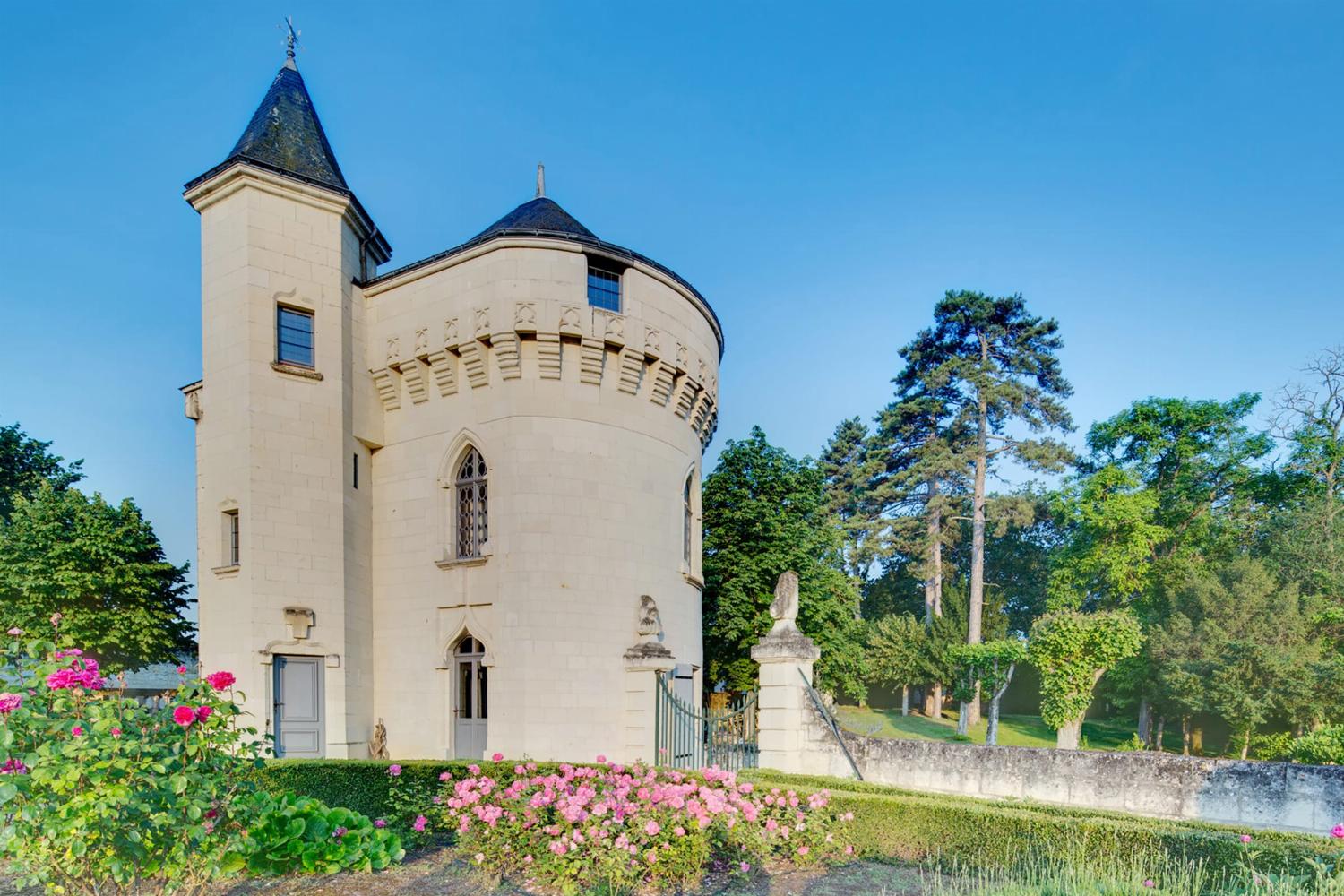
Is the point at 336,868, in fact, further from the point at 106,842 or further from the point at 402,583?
the point at 402,583

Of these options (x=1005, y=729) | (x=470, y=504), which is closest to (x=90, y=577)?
(x=470, y=504)

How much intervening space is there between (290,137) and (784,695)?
44.1 feet

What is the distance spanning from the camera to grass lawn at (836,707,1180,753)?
3139cm

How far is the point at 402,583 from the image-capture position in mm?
14289

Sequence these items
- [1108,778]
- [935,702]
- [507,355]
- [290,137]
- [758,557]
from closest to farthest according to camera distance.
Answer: [1108,778]
[507,355]
[290,137]
[758,557]
[935,702]

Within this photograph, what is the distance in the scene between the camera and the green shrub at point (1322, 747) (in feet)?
66.1

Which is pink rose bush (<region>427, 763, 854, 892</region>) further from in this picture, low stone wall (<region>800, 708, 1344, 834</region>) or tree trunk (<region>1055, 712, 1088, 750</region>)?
tree trunk (<region>1055, 712, 1088, 750</region>)

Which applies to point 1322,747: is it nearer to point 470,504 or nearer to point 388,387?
point 470,504

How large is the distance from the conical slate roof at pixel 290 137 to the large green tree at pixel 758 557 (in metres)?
14.3

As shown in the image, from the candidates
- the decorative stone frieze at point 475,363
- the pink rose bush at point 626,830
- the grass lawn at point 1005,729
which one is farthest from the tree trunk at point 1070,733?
the decorative stone frieze at point 475,363

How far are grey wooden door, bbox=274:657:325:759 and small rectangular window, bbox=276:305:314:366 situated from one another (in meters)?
5.20

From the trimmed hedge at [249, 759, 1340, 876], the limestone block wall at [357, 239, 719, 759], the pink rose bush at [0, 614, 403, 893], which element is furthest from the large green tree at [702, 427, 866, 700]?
the pink rose bush at [0, 614, 403, 893]

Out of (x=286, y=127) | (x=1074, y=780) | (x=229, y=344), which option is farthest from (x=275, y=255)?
(x=1074, y=780)

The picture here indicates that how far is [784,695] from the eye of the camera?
408 inches
